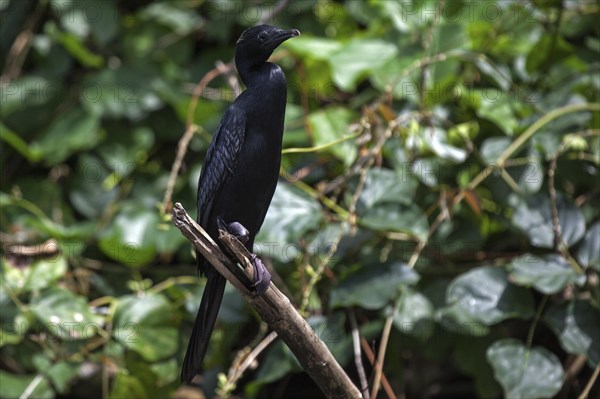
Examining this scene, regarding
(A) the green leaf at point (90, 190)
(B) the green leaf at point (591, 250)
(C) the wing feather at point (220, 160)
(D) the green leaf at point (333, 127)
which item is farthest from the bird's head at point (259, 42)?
(A) the green leaf at point (90, 190)

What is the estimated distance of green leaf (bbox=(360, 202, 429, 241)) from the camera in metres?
2.66

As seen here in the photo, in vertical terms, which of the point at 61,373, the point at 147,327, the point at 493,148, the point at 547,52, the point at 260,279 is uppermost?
the point at 260,279

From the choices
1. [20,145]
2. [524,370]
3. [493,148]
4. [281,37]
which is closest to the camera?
[281,37]

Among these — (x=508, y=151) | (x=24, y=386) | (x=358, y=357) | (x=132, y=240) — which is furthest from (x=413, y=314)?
(x=24, y=386)

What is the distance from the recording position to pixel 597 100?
10.1 ft

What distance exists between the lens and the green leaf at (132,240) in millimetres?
3088

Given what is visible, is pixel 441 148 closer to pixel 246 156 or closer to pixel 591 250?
pixel 591 250

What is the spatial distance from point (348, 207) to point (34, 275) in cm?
104

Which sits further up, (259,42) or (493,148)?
(259,42)

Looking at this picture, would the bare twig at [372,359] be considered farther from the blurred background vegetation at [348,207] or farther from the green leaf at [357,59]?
the green leaf at [357,59]

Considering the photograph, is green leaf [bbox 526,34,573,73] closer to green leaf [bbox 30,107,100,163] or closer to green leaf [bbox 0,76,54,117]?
green leaf [bbox 30,107,100,163]

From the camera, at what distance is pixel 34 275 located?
2.85 meters

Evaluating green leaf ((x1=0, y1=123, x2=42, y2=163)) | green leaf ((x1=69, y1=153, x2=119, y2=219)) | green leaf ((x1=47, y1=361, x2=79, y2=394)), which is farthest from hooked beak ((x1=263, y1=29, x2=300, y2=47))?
green leaf ((x1=0, y1=123, x2=42, y2=163))

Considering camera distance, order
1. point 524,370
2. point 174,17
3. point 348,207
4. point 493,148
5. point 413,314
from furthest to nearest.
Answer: point 174,17
point 493,148
point 348,207
point 413,314
point 524,370
